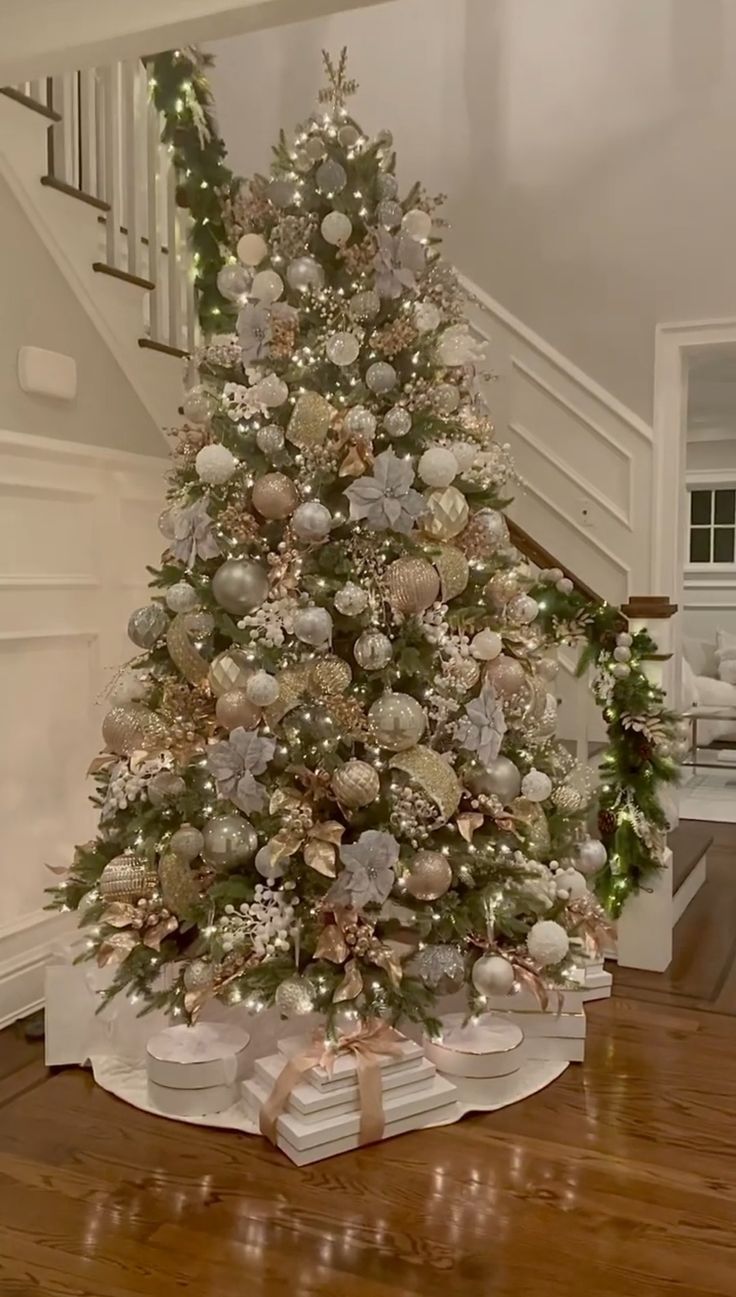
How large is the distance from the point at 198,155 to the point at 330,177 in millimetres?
1191

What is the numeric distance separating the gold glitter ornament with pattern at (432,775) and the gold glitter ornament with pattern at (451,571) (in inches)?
14.5

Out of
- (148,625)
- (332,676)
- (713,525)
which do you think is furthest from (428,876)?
(713,525)

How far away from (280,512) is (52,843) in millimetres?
1277

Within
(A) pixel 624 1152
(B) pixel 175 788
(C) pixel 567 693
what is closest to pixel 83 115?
(B) pixel 175 788

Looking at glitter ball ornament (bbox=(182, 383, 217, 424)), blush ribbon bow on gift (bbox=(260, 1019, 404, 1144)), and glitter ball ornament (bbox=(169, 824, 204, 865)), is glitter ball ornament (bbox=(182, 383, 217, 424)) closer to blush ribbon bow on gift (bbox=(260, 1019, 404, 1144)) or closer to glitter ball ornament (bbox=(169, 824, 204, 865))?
glitter ball ornament (bbox=(169, 824, 204, 865))

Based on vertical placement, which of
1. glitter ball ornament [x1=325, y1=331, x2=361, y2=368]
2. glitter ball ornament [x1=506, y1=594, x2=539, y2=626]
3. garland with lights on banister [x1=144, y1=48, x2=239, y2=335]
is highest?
garland with lights on banister [x1=144, y1=48, x2=239, y2=335]

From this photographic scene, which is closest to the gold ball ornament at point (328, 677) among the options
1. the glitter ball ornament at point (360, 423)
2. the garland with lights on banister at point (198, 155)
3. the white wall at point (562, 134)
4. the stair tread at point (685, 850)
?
the glitter ball ornament at point (360, 423)

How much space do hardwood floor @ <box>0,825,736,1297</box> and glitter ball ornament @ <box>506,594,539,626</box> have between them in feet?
3.55

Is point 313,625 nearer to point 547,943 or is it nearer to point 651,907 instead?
point 547,943

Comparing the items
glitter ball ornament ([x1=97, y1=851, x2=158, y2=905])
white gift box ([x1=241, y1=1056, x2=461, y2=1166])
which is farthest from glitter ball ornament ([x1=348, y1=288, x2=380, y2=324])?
white gift box ([x1=241, y1=1056, x2=461, y2=1166])

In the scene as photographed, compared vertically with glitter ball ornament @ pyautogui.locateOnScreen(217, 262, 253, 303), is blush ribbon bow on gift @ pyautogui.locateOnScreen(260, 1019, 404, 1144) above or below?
below

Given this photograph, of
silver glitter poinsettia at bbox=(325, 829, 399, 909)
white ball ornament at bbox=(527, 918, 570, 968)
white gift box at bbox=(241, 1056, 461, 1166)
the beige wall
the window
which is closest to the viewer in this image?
white gift box at bbox=(241, 1056, 461, 1166)

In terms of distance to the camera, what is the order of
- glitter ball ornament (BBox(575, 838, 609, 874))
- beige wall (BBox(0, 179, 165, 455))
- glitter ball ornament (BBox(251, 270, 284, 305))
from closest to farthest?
glitter ball ornament (BBox(251, 270, 284, 305)) < glitter ball ornament (BBox(575, 838, 609, 874)) < beige wall (BBox(0, 179, 165, 455))

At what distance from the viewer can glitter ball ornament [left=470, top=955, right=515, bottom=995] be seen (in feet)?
Answer: 7.57
